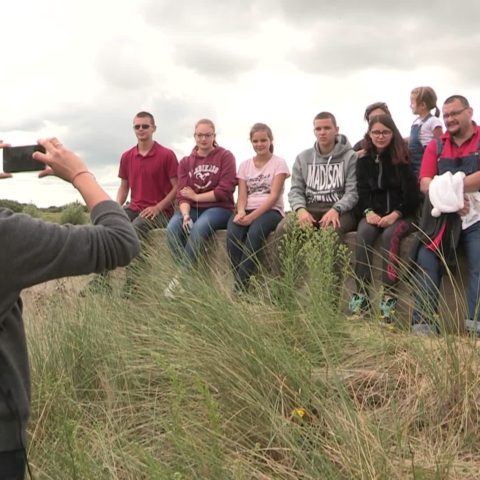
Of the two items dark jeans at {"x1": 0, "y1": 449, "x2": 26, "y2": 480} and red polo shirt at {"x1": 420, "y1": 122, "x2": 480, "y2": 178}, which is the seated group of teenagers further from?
dark jeans at {"x1": 0, "y1": 449, "x2": 26, "y2": 480}

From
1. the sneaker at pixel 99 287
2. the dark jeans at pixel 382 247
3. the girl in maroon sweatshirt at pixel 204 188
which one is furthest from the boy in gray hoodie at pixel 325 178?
the sneaker at pixel 99 287

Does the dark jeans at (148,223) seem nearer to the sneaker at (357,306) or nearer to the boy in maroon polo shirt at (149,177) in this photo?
the boy in maroon polo shirt at (149,177)

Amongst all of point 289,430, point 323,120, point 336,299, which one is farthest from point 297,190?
point 289,430

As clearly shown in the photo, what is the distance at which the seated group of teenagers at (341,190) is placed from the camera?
466 centimetres

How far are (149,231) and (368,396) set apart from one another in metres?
3.85

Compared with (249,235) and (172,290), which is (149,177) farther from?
(172,290)

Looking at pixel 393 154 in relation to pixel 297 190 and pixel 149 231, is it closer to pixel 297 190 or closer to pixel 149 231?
pixel 297 190

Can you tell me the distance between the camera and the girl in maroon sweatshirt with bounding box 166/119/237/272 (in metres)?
5.97

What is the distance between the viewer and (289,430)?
226cm

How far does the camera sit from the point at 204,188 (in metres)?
6.26

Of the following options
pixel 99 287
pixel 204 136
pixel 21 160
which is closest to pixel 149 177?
pixel 204 136

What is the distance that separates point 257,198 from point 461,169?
1.92 m

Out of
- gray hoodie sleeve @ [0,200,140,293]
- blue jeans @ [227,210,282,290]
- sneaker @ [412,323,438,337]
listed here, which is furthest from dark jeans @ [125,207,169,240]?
gray hoodie sleeve @ [0,200,140,293]

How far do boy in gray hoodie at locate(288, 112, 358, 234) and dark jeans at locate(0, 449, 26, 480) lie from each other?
3928mm
